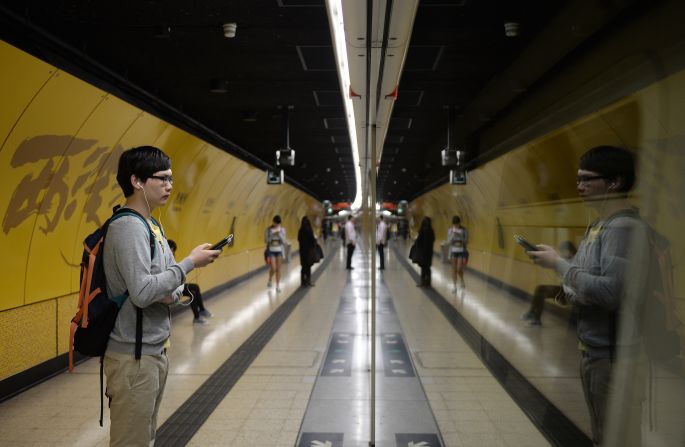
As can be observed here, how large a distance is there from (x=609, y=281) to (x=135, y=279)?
5.28 feet

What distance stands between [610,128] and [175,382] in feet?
13.9

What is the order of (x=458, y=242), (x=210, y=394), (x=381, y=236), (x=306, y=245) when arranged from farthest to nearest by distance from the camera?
(x=381, y=236) → (x=306, y=245) → (x=210, y=394) → (x=458, y=242)

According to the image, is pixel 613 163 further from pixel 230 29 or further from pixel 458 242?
pixel 230 29

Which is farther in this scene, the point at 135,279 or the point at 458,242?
the point at 458,242

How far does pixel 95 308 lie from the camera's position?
187 cm

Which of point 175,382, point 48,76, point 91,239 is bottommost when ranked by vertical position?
point 175,382

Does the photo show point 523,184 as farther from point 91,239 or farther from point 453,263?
point 453,263

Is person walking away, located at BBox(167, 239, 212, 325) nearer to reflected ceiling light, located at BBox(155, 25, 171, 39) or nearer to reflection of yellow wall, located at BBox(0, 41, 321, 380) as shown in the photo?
reflection of yellow wall, located at BBox(0, 41, 321, 380)

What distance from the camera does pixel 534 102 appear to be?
2.82m

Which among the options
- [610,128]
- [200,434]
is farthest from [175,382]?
[610,128]

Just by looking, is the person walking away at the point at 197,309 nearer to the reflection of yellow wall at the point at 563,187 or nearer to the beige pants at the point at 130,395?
the reflection of yellow wall at the point at 563,187

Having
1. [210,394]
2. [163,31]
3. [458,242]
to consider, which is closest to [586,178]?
[458,242]

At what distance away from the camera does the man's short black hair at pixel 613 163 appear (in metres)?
1.59

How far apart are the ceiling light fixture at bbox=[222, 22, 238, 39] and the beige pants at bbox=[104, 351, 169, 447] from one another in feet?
Result: 11.1
